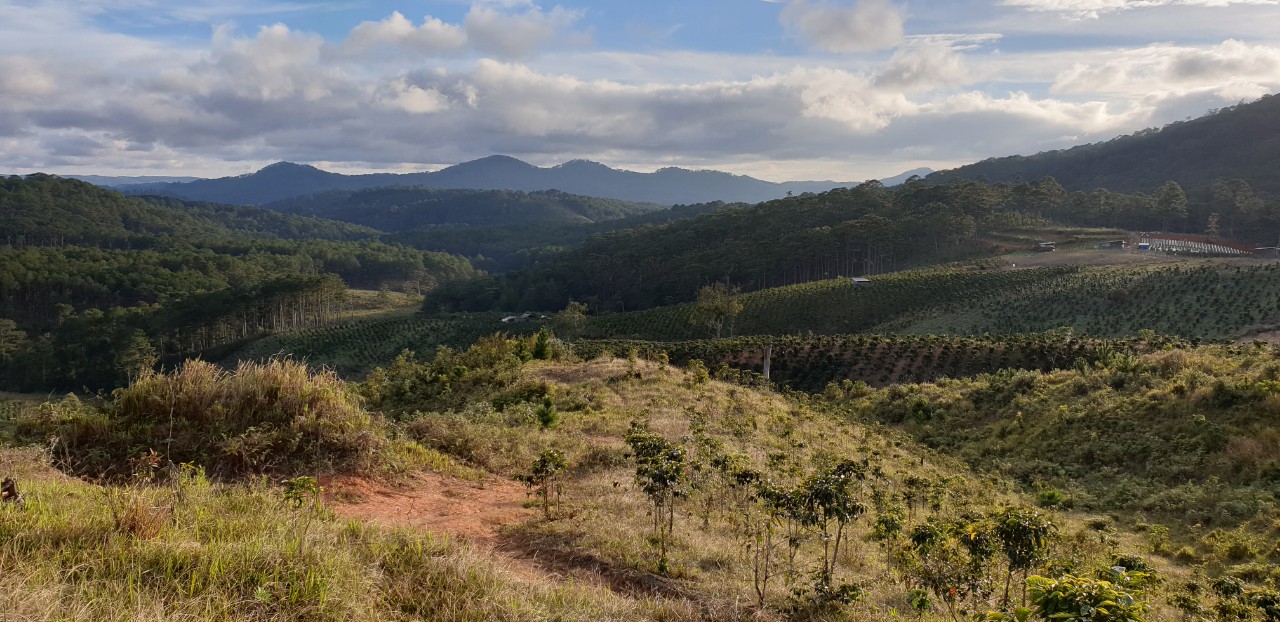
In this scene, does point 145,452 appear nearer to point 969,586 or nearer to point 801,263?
point 969,586

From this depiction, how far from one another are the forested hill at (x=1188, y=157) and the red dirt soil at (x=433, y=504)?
475 feet

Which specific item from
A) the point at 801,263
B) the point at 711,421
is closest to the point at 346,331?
the point at 801,263

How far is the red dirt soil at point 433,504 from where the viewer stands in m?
7.36

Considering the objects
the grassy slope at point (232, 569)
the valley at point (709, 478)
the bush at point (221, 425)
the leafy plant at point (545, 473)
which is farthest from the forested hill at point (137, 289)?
the grassy slope at point (232, 569)

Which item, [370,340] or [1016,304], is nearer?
[1016,304]

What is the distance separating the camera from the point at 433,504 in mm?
8289

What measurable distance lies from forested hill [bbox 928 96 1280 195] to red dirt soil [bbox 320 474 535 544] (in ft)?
475

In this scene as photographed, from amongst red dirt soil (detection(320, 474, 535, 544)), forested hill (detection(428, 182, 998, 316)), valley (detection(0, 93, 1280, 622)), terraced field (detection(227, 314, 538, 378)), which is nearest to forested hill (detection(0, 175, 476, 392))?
terraced field (detection(227, 314, 538, 378))

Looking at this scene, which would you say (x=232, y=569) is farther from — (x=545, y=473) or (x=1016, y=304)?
(x=1016, y=304)

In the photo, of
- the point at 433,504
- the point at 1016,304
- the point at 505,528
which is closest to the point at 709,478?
the point at 505,528

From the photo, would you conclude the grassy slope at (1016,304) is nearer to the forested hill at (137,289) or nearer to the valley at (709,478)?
the valley at (709,478)

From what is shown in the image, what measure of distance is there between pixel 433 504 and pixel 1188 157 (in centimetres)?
18541

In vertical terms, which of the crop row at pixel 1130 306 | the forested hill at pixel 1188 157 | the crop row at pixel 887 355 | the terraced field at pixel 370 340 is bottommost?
the terraced field at pixel 370 340

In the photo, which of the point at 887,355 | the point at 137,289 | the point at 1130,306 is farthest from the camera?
the point at 137,289
